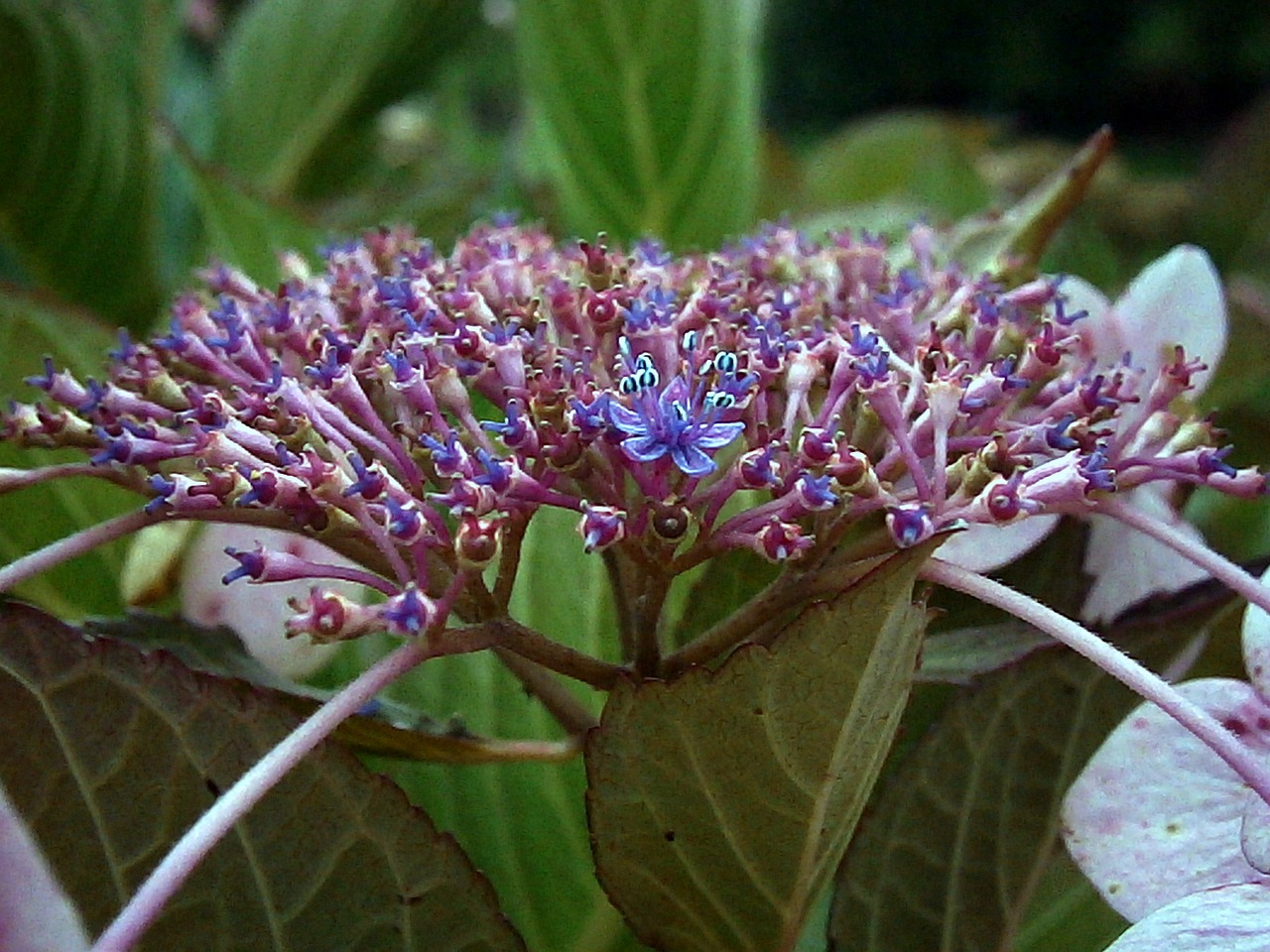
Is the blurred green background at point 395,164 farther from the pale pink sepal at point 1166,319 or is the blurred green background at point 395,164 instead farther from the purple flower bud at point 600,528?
the purple flower bud at point 600,528

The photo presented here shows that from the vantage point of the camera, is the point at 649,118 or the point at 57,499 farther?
the point at 649,118

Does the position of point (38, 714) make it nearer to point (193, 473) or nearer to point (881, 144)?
point (193, 473)

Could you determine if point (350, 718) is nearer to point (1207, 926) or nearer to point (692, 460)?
point (692, 460)

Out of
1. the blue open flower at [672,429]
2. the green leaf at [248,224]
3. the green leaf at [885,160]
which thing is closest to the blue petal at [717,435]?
the blue open flower at [672,429]

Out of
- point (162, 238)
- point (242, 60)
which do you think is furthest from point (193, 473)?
point (242, 60)

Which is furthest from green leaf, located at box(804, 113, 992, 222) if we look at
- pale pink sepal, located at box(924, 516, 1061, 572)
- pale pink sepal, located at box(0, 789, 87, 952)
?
pale pink sepal, located at box(0, 789, 87, 952)

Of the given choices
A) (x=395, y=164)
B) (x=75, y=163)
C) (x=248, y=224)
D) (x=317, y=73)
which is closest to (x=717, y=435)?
(x=248, y=224)

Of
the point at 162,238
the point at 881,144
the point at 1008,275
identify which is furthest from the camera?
the point at 881,144
